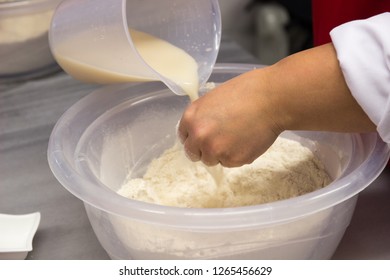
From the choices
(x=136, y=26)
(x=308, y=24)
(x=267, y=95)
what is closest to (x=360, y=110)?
(x=267, y=95)

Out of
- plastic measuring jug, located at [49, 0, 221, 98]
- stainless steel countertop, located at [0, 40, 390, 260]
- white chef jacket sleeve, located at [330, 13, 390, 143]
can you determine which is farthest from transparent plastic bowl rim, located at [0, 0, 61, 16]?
white chef jacket sleeve, located at [330, 13, 390, 143]

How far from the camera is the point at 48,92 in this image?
98cm

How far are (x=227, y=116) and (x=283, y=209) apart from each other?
119 mm

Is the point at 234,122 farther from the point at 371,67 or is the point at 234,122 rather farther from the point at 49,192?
the point at 49,192

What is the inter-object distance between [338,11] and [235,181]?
0.28m

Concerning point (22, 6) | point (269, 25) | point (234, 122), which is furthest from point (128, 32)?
point (269, 25)

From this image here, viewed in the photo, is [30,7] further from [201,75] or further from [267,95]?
[267,95]

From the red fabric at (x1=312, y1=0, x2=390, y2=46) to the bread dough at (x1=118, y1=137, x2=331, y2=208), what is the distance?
0.61ft

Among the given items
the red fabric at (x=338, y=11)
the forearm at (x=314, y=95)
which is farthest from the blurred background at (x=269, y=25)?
the forearm at (x=314, y=95)

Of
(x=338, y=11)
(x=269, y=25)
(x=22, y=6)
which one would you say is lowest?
(x=269, y=25)

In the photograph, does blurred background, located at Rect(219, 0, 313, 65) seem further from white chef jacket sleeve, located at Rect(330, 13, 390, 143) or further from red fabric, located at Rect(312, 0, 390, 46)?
white chef jacket sleeve, located at Rect(330, 13, 390, 143)

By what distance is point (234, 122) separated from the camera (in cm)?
55

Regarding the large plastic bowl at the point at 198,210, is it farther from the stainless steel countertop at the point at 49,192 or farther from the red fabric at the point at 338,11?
the red fabric at the point at 338,11

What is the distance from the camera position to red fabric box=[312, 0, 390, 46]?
70cm
